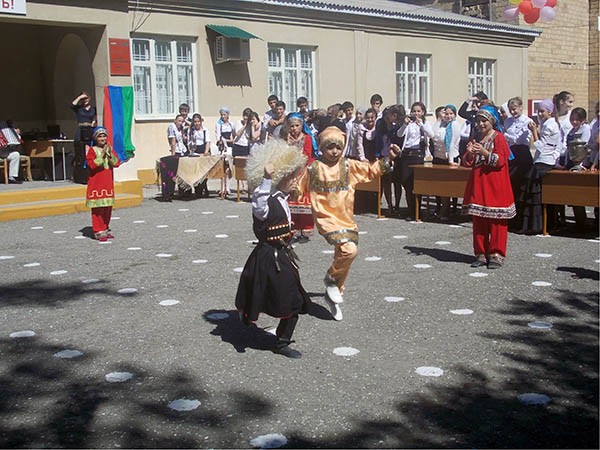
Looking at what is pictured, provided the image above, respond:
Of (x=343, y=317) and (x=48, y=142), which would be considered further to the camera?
(x=48, y=142)

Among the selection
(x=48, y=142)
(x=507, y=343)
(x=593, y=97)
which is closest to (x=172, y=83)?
(x=48, y=142)

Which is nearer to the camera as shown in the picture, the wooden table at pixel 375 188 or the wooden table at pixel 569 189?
the wooden table at pixel 569 189

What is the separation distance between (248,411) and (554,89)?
2760 centimetres

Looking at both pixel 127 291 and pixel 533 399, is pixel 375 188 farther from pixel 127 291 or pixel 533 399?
pixel 533 399

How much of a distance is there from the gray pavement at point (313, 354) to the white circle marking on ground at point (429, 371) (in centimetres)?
3

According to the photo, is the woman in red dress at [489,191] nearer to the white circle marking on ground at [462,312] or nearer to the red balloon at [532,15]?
the white circle marking on ground at [462,312]

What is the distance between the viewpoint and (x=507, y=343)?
5.54 metres

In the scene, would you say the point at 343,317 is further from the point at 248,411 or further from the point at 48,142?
the point at 48,142

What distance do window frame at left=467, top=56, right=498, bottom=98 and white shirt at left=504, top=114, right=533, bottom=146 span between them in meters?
14.4

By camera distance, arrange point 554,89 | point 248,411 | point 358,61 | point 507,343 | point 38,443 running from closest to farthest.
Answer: point 38,443 → point 248,411 → point 507,343 → point 358,61 → point 554,89

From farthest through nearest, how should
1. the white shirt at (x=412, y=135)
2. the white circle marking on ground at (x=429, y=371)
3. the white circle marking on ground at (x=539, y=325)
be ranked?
the white shirt at (x=412, y=135), the white circle marking on ground at (x=539, y=325), the white circle marking on ground at (x=429, y=371)

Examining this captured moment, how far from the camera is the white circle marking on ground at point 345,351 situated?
17.7ft

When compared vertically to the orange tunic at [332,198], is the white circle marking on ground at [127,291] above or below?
below

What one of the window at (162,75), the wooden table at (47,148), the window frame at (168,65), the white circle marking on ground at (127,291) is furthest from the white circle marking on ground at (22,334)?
the window at (162,75)
